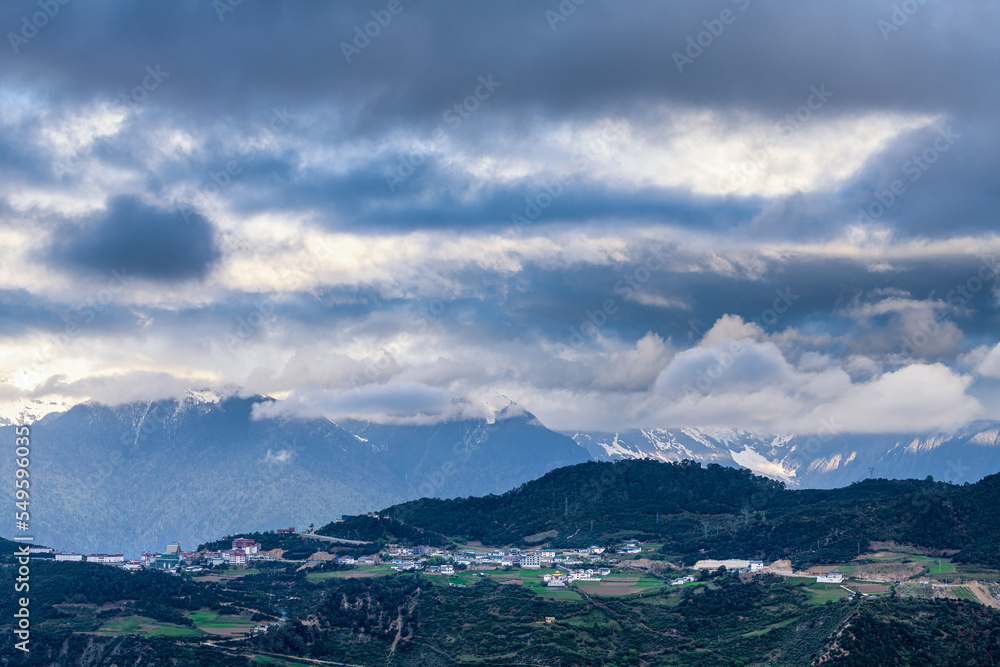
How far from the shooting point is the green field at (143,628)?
446 ft

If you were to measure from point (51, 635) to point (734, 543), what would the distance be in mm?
116990

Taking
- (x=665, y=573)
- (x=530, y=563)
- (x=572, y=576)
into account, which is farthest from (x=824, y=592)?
(x=530, y=563)

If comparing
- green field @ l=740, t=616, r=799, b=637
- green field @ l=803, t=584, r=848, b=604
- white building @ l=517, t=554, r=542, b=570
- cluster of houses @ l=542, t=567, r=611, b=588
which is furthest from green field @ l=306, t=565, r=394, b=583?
green field @ l=740, t=616, r=799, b=637

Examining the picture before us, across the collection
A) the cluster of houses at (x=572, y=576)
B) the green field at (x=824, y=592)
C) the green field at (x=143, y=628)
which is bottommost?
the green field at (x=143, y=628)

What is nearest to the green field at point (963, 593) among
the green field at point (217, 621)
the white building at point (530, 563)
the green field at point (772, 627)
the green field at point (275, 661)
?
the green field at point (772, 627)

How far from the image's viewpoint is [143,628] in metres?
139

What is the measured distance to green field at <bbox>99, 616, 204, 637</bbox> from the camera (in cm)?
13600

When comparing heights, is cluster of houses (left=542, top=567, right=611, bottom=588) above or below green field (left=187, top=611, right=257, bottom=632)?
above

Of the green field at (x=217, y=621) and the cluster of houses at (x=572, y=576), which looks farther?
the cluster of houses at (x=572, y=576)

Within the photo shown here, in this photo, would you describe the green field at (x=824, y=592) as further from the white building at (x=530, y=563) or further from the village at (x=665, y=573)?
the white building at (x=530, y=563)

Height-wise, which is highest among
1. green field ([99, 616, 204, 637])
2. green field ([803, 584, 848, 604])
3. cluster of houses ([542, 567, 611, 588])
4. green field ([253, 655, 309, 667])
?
cluster of houses ([542, 567, 611, 588])

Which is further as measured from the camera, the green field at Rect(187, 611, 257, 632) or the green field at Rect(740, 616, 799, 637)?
the green field at Rect(187, 611, 257, 632)

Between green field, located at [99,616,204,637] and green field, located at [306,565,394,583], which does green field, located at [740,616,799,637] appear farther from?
green field, located at [306,565,394,583]

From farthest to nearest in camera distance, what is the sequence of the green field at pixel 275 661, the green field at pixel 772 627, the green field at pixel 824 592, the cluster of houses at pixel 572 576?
the cluster of houses at pixel 572 576, the green field at pixel 824 592, the green field at pixel 772 627, the green field at pixel 275 661
